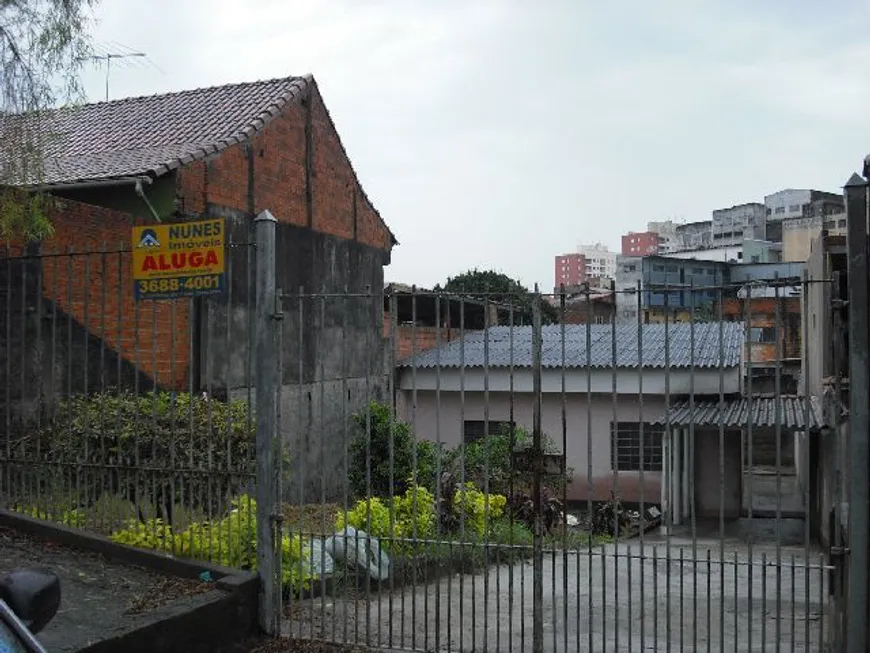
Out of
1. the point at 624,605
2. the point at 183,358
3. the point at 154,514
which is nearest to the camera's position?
the point at 154,514

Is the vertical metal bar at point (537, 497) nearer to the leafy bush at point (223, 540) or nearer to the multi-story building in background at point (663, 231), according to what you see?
the leafy bush at point (223, 540)

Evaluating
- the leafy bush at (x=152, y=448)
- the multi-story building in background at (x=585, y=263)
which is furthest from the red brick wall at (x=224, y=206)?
the multi-story building in background at (x=585, y=263)

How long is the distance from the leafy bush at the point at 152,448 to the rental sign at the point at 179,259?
2.49 ft

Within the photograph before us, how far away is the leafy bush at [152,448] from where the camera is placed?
232 inches

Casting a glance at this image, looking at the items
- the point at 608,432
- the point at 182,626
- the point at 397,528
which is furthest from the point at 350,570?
the point at 608,432

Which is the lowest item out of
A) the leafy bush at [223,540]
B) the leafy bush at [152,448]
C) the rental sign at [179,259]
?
the leafy bush at [223,540]

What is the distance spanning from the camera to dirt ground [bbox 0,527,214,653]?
4809 mm

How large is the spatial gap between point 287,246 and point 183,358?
4.69 m

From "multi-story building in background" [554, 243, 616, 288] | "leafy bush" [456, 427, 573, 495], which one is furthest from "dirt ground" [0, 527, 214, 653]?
"multi-story building in background" [554, 243, 616, 288]

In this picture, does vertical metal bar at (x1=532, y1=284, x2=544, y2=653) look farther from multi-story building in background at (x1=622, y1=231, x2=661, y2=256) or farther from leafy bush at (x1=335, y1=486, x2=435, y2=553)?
multi-story building in background at (x1=622, y1=231, x2=661, y2=256)

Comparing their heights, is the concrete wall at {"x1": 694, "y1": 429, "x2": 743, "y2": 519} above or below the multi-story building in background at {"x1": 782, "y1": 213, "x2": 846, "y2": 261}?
below

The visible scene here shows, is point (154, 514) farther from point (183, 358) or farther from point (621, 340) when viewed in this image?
point (621, 340)

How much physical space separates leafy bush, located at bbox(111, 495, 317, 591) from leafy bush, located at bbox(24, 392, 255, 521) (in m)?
0.13

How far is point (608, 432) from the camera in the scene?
15734 millimetres
